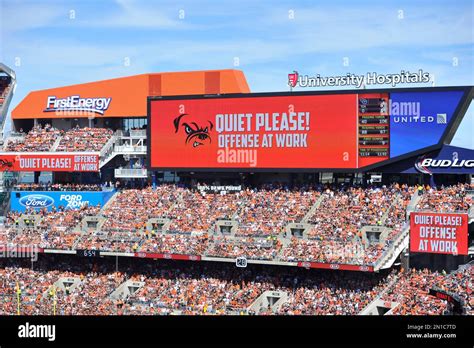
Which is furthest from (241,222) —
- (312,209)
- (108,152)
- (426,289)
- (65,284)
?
(108,152)

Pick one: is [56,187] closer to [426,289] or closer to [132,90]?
[132,90]

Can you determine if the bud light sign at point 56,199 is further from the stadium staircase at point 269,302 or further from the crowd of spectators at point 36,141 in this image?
the stadium staircase at point 269,302

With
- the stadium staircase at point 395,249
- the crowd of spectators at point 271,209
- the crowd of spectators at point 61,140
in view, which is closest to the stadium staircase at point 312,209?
the crowd of spectators at point 271,209

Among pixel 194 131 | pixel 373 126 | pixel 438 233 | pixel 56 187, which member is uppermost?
pixel 194 131

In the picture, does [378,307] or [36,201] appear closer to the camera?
[378,307]

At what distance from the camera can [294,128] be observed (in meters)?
45.6

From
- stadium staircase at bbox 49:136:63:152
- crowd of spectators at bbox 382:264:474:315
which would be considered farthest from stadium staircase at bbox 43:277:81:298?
crowd of spectators at bbox 382:264:474:315

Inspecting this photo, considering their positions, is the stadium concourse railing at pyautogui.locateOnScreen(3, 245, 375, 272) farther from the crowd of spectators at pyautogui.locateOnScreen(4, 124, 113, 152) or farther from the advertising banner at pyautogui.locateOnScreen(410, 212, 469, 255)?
the crowd of spectators at pyautogui.locateOnScreen(4, 124, 113, 152)

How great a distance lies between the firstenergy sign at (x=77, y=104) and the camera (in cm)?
5325

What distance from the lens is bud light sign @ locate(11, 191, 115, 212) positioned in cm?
5023

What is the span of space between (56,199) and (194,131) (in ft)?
35.2
